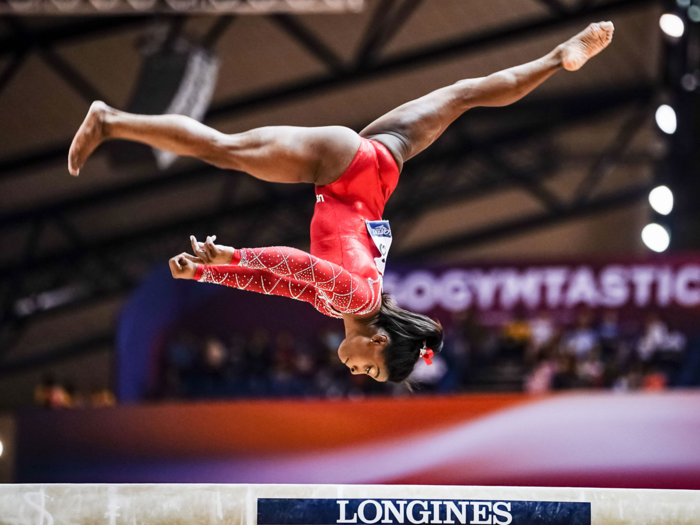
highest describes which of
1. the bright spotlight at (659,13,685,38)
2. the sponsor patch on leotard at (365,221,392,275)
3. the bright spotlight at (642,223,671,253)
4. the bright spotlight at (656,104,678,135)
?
the bright spotlight at (659,13,685,38)

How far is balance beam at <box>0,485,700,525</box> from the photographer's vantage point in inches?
169

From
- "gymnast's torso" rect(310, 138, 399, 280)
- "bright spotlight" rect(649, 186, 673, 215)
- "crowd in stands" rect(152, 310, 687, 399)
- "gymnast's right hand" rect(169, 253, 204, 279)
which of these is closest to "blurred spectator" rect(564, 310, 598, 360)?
"crowd in stands" rect(152, 310, 687, 399)

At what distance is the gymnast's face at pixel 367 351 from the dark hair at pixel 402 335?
0.03 m

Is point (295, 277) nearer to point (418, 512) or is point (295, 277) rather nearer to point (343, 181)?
point (343, 181)

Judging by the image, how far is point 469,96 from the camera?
4031 millimetres

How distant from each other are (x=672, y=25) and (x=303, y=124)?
16.6 ft

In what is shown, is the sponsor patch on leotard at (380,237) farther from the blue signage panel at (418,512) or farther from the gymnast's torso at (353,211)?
the blue signage panel at (418,512)

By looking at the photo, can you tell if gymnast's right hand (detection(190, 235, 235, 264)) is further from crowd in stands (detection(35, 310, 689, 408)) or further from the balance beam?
crowd in stands (detection(35, 310, 689, 408))

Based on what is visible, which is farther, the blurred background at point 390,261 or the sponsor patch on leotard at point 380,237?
the blurred background at point 390,261

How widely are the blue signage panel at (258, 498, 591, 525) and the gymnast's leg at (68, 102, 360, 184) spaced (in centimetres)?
182

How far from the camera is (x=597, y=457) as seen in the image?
630cm

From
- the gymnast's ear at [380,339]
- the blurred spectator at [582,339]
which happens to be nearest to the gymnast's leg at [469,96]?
the gymnast's ear at [380,339]

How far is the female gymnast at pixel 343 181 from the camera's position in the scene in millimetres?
3482

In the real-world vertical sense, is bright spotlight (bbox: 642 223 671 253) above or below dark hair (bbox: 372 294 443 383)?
above
